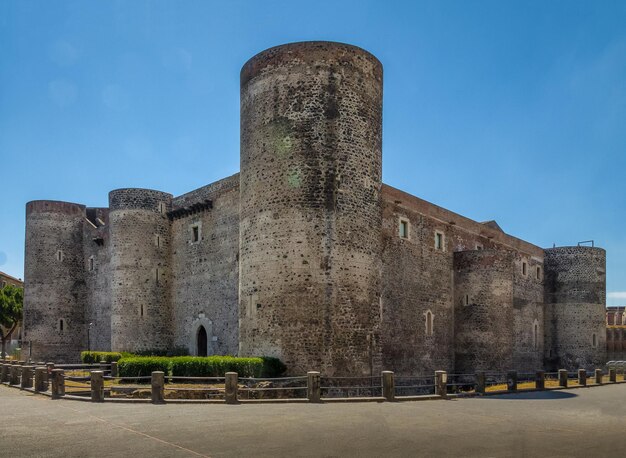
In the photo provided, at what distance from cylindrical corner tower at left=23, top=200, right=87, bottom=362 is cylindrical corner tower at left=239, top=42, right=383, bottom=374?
21634 millimetres

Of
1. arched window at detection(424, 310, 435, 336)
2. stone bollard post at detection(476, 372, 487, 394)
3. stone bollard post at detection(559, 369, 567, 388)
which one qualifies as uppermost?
arched window at detection(424, 310, 435, 336)

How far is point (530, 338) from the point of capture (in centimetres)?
4025

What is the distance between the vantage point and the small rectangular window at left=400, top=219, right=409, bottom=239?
2938 cm

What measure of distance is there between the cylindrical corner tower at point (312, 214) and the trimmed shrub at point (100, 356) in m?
11.3

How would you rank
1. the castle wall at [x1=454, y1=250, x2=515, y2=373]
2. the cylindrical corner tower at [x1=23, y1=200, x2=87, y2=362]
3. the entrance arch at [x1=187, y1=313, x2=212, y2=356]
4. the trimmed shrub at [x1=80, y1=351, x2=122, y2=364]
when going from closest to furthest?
1. the trimmed shrub at [x1=80, y1=351, x2=122, y2=364]
2. the entrance arch at [x1=187, y1=313, x2=212, y2=356]
3. the castle wall at [x1=454, y1=250, x2=515, y2=373]
4. the cylindrical corner tower at [x1=23, y1=200, x2=87, y2=362]

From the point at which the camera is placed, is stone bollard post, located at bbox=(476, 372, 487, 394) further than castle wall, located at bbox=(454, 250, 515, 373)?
No

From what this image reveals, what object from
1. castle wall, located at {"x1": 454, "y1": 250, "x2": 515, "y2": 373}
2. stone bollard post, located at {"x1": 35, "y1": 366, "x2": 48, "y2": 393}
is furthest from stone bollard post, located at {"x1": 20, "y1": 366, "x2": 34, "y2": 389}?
castle wall, located at {"x1": 454, "y1": 250, "x2": 515, "y2": 373}

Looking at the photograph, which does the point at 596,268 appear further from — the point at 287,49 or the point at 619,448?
the point at 619,448

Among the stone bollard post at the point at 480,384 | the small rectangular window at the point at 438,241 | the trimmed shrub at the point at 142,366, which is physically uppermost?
the small rectangular window at the point at 438,241

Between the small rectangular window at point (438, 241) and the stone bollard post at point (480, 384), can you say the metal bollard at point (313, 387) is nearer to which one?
the stone bollard post at point (480, 384)

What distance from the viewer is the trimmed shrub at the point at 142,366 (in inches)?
856

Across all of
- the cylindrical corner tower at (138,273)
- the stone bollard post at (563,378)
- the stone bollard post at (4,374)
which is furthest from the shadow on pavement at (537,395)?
the stone bollard post at (4,374)

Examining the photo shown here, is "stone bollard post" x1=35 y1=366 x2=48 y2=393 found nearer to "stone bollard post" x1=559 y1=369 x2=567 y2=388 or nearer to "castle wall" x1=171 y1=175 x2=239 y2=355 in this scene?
"castle wall" x1=171 y1=175 x2=239 y2=355

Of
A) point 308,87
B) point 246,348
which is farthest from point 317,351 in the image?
point 308,87
